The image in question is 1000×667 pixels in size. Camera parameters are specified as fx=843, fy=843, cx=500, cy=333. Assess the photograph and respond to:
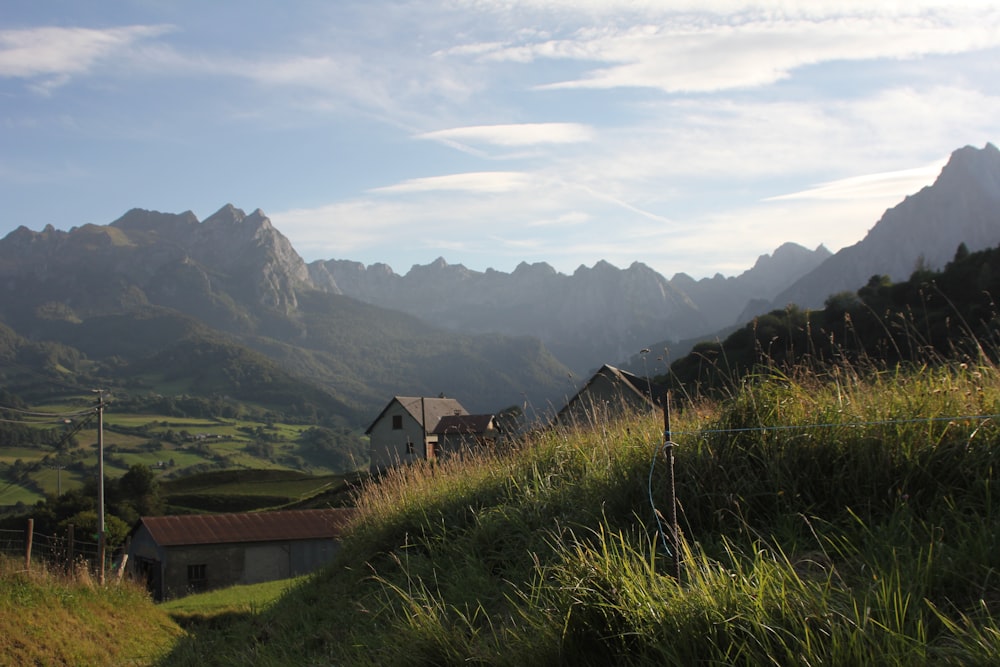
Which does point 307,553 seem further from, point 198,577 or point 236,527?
point 198,577

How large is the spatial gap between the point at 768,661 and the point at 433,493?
240 inches

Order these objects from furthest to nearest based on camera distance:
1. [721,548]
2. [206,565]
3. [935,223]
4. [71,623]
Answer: [935,223] < [206,565] < [71,623] < [721,548]

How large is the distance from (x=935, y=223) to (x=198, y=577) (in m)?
168

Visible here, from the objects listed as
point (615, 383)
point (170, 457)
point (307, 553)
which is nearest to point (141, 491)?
point (307, 553)

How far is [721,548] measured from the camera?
5.58 m

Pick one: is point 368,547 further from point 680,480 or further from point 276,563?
point 276,563

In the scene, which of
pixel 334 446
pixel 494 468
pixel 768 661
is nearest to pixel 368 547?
pixel 494 468

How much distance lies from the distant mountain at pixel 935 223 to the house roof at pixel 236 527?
129 m

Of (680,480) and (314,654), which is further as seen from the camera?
(314,654)

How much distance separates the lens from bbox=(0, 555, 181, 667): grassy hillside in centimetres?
1315

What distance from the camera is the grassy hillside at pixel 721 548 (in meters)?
3.97

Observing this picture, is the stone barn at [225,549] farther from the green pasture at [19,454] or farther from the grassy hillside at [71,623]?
the green pasture at [19,454]

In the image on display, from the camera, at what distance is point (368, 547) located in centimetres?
938

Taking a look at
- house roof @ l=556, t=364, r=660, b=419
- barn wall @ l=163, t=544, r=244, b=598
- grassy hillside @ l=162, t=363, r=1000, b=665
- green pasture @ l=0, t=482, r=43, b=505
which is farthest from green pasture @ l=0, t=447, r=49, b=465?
grassy hillside @ l=162, t=363, r=1000, b=665
